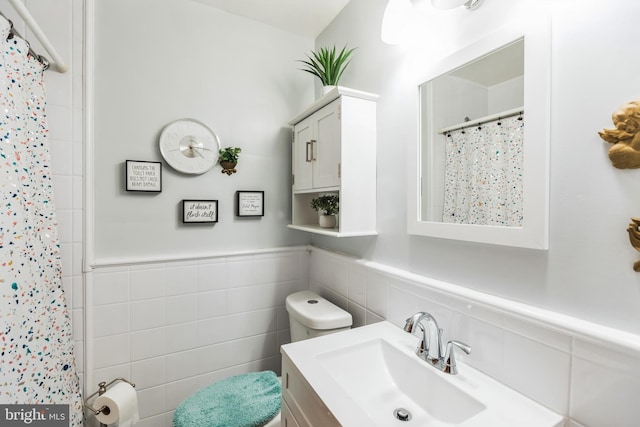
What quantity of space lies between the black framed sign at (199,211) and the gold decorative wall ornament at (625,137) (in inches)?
61.1

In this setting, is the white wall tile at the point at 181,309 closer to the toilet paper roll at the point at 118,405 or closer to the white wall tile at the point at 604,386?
the toilet paper roll at the point at 118,405

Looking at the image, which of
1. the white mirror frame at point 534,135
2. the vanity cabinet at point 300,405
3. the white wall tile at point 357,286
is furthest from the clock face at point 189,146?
the white mirror frame at point 534,135

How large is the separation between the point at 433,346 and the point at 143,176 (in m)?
1.48

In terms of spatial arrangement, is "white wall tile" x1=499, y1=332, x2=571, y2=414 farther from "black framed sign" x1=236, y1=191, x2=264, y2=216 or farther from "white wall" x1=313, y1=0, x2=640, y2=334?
"black framed sign" x1=236, y1=191, x2=264, y2=216

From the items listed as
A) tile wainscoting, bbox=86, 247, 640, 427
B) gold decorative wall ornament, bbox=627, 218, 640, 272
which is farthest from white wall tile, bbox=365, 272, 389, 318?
gold decorative wall ornament, bbox=627, 218, 640, 272

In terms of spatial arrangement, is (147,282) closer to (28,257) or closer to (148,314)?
(148,314)

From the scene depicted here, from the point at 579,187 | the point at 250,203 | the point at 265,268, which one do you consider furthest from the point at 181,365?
the point at 579,187

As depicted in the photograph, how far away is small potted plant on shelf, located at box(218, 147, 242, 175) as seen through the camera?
62.2 inches

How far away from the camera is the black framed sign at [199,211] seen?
A: 152 centimetres

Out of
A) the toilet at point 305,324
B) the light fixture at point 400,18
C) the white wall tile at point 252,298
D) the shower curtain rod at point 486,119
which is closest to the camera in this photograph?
the shower curtain rod at point 486,119

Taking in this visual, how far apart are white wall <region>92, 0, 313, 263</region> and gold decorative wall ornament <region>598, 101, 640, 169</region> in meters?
1.47

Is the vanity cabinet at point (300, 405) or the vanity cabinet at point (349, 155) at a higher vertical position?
the vanity cabinet at point (349, 155)

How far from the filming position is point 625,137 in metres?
0.59

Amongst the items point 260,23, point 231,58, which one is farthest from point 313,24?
point 231,58
